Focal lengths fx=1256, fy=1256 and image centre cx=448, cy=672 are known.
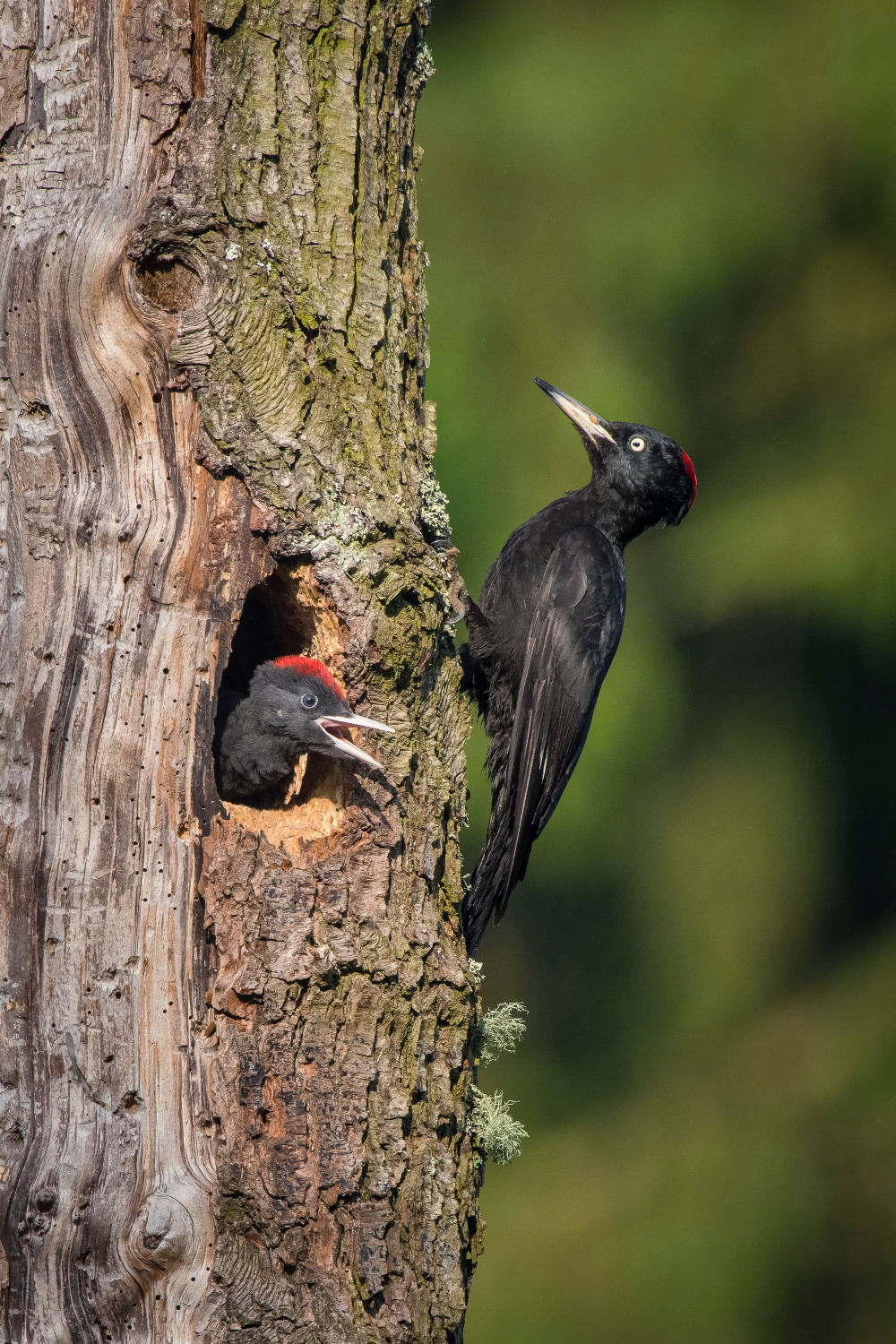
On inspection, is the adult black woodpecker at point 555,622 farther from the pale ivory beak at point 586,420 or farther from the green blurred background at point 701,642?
the green blurred background at point 701,642

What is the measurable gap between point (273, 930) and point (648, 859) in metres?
3.98

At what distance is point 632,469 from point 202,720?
7.92 ft

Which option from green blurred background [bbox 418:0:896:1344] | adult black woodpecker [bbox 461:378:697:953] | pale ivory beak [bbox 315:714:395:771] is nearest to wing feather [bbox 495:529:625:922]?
adult black woodpecker [bbox 461:378:697:953]

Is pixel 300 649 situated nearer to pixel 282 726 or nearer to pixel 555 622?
pixel 282 726

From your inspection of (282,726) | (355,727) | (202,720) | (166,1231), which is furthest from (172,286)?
(166,1231)

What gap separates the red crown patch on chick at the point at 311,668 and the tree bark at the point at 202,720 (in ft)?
0.22

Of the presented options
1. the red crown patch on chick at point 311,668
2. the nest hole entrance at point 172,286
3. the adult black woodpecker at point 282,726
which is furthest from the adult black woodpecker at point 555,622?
the nest hole entrance at point 172,286

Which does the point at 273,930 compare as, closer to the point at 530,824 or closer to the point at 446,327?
the point at 530,824

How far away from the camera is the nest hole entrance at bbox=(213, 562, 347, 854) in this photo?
2693 millimetres

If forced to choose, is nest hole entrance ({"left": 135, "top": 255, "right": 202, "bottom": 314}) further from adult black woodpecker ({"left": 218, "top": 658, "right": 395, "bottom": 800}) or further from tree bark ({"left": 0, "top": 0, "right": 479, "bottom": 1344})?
adult black woodpecker ({"left": 218, "top": 658, "right": 395, "bottom": 800})

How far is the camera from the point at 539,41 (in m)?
5.85

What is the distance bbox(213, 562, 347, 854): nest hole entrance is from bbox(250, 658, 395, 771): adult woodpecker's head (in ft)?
0.13

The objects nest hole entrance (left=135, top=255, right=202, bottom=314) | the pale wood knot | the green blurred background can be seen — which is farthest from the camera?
the green blurred background

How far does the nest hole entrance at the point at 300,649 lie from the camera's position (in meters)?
2.69
